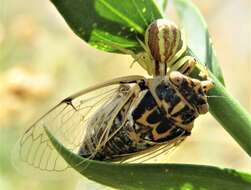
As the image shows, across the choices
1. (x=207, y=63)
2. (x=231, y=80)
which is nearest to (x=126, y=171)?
(x=207, y=63)

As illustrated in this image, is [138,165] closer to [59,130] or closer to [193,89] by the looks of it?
[193,89]

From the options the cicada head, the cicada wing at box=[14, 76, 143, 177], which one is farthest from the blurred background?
the cicada head

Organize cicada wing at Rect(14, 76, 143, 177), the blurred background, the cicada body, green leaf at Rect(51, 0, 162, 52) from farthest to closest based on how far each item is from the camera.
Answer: the blurred background < cicada wing at Rect(14, 76, 143, 177) < the cicada body < green leaf at Rect(51, 0, 162, 52)

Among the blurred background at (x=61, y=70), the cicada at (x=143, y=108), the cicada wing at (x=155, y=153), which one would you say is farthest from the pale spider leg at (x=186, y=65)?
the blurred background at (x=61, y=70)

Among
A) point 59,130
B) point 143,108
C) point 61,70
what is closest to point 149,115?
point 143,108

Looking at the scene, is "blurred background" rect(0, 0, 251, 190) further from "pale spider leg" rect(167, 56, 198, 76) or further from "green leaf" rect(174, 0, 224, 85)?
"pale spider leg" rect(167, 56, 198, 76)

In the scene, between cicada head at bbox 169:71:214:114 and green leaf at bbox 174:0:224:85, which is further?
green leaf at bbox 174:0:224:85
